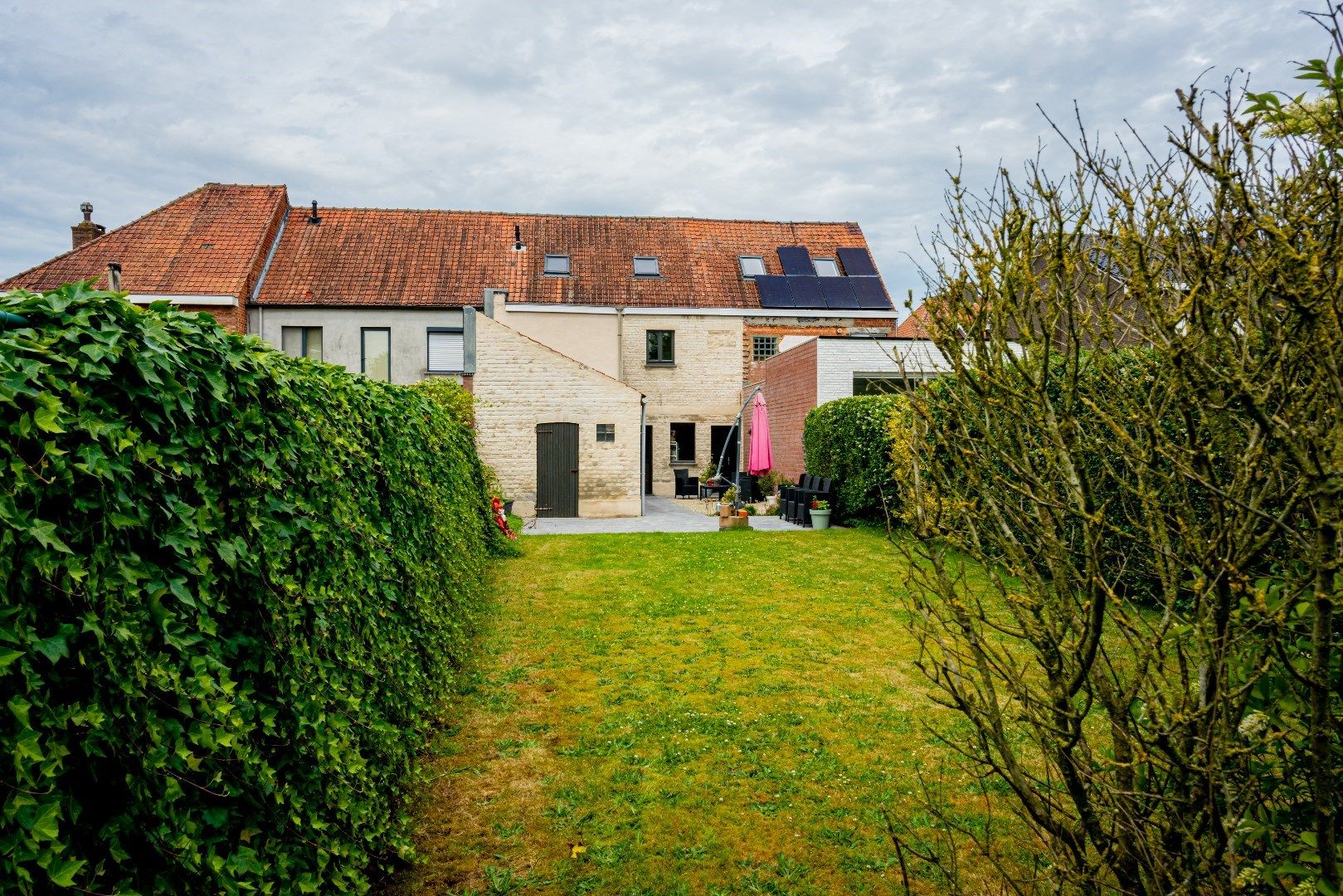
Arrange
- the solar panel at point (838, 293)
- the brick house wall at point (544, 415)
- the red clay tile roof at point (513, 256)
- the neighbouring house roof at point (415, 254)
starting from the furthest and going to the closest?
1. the solar panel at point (838, 293)
2. the red clay tile roof at point (513, 256)
3. the neighbouring house roof at point (415, 254)
4. the brick house wall at point (544, 415)

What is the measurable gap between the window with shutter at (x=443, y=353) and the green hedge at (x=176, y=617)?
23.3 metres

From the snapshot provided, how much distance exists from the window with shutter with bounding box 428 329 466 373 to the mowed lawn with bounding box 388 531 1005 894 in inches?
702

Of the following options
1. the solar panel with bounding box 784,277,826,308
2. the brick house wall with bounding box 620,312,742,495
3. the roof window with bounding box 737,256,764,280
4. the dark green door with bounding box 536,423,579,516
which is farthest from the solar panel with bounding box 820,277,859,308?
the dark green door with bounding box 536,423,579,516

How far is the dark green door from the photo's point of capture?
20.8 metres

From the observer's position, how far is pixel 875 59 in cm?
1005

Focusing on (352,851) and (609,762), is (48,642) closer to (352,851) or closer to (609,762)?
(352,851)

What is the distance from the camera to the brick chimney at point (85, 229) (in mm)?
26438

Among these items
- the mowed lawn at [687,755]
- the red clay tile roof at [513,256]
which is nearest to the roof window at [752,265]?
the red clay tile roof at [513,256]

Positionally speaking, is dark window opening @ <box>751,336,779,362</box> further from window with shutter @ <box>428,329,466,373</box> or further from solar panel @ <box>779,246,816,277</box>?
window with shutter @ <box>428,329,466,373</box>

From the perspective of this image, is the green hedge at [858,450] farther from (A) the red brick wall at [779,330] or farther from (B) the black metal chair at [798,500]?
(A) the red brick wall at [779,330]

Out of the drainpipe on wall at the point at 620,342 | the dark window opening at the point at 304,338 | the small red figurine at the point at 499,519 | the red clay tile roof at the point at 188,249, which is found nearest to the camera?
the small red figurine at the point at 499,519

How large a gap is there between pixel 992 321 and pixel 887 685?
4.78 m

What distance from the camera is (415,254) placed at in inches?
1101

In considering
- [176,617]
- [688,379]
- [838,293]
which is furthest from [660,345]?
[176,617]
